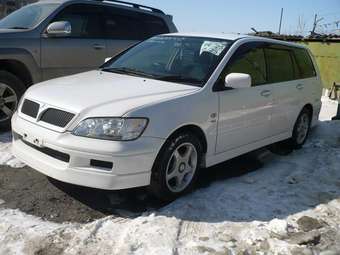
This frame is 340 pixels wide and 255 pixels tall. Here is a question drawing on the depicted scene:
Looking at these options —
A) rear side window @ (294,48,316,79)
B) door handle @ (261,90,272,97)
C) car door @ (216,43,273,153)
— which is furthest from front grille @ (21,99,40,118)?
rear side window @ (294,48,316,79)

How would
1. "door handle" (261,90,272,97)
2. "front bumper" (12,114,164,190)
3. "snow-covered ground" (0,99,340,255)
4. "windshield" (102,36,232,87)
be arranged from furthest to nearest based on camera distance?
"door handle" (261,90,272,97), "windshield" (102,36,232,87), "front bumper" (12,114,164,190), "snow-covered ground" (0,99,340,255)

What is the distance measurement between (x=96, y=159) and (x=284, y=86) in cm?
310

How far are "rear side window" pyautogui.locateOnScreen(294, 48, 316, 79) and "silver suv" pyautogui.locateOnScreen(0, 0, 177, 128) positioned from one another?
2.83m

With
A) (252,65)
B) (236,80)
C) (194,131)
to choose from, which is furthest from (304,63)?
(194,131)

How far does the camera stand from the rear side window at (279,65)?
5613 mm

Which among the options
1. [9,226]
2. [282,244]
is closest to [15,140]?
[9,226]

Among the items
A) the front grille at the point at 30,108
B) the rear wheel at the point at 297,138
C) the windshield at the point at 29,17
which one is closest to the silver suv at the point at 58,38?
the windshield at the point at 29,17

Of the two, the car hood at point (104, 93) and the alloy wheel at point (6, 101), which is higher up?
the car hood at point (104, 93)

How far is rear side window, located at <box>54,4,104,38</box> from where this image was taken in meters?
6.89

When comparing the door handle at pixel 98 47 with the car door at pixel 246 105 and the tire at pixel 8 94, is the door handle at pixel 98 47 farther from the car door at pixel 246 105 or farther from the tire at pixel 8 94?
the car door at pixel 246 105

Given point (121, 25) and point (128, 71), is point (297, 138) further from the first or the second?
point (121, 25)

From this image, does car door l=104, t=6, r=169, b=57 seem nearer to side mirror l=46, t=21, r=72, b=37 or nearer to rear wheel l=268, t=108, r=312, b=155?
side mirror l=46, t=21, r=72, b=37

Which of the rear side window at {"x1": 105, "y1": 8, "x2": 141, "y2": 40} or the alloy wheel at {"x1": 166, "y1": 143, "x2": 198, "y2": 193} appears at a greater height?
the rear side window at {"x1": 105, "y1": 8, "x2": 141, "y2": 40}

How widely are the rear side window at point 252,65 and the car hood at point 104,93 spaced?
0.71m
